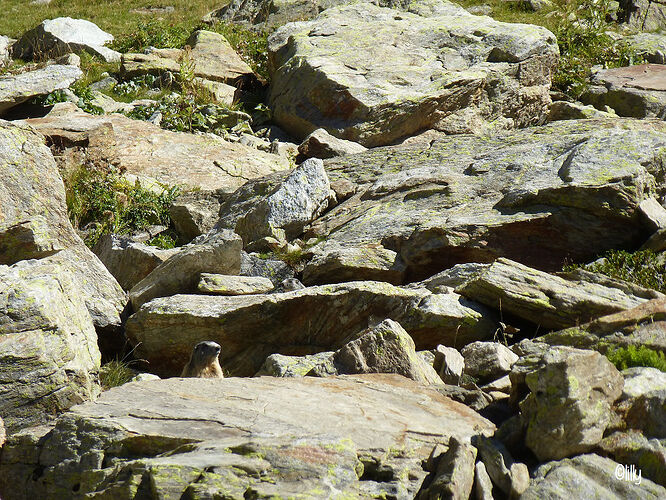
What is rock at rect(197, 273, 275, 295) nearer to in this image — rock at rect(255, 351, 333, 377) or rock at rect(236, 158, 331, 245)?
rock at rect(255, 351, 333, 377)

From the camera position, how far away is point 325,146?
17.0m

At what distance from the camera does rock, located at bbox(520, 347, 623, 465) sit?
5496mm

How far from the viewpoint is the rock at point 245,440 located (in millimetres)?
5043

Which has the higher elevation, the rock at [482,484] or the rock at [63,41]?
the rock at [482,484]

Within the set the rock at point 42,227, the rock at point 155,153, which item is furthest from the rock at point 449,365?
the rock at point 155,153

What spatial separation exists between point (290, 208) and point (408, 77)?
6.92 meters

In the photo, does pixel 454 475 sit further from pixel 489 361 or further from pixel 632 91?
pixel 632 91

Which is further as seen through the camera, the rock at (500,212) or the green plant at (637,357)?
the rock at (500,212)

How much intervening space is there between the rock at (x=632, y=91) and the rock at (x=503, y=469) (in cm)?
1429

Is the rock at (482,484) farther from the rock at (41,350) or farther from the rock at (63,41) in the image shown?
the rock at (63,41)

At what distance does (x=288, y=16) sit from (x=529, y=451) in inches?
1052

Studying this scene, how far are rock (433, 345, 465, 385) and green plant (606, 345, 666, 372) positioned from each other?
60.9 inches

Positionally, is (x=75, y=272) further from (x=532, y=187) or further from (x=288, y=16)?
(x=288, y=16)

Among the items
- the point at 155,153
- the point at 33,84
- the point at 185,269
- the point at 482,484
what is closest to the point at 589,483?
the point at 482,484
